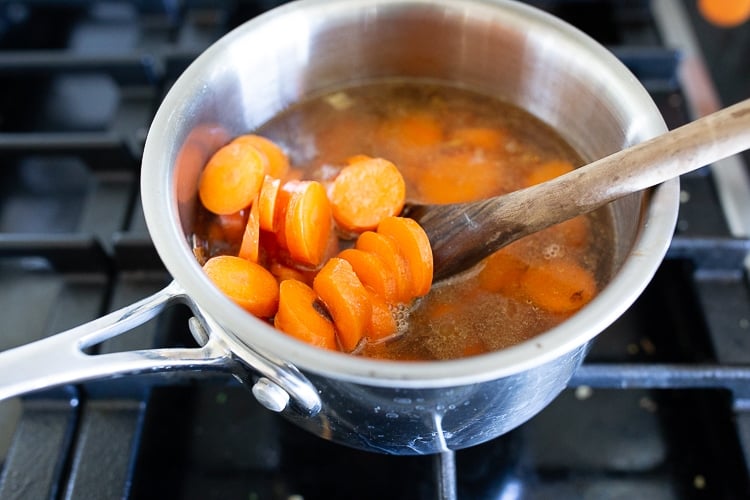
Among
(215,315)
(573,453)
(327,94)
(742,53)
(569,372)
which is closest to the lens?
(215,315)

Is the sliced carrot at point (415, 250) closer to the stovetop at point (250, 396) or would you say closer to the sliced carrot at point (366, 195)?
the sliced carrot at point (366, 195)

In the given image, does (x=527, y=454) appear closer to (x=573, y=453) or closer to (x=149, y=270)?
(x=573, y=453)

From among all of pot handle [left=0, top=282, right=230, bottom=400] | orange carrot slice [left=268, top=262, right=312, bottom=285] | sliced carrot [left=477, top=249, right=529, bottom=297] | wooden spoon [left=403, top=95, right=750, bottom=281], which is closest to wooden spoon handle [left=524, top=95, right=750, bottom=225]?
wooden spoon [left=403, top=95, right=750, bottom=281]

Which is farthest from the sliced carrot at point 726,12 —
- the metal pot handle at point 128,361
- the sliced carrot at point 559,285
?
the metal pot handle at point 128,361

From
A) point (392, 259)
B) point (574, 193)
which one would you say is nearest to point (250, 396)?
point (392, 259)

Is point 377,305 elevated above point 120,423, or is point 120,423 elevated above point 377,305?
point 377,305

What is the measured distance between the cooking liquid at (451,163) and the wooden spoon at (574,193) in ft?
0.18

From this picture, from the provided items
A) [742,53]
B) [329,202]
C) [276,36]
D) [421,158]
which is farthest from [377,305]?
[742,53]

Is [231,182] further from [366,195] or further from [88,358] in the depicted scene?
[88,358]

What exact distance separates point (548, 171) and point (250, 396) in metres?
0.56

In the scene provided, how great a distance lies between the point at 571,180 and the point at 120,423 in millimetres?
673

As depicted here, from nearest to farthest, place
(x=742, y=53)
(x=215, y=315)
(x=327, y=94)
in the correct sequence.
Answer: (x=215, y=315), (x=327, y=94), (x=742, y=53)

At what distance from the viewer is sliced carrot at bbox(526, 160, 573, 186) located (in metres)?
1.09

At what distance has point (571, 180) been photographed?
0.85 m
